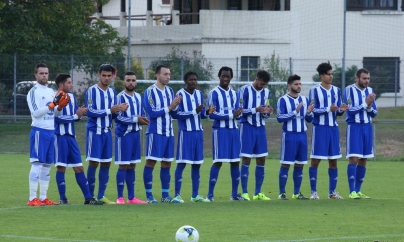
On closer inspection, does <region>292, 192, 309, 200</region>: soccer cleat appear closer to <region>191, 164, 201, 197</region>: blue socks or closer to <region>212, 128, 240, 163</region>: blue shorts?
<region>212, 128, 240, 163</region>: blue shorts

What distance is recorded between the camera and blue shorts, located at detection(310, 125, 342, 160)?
15555 mm

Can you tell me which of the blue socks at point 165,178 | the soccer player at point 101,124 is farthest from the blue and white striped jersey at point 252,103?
the soccer player at point 101,124

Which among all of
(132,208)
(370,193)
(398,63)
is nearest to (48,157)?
(132,208)

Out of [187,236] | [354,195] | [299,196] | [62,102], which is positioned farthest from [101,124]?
[187,236]

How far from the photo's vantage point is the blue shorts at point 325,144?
1555 cm

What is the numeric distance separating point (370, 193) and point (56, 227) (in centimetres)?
769

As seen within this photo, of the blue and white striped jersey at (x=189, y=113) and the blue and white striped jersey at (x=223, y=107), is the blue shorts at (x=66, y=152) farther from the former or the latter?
the blue and white striped jersey at (x=223, y=107)

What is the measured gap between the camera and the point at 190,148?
14.9 m

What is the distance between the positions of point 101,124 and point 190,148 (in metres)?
1.63

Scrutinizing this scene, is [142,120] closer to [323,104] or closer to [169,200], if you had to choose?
[169,200]

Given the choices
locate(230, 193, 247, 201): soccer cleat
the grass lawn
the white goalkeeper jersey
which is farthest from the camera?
locate(230, 193, 247, 201): soccer cleat

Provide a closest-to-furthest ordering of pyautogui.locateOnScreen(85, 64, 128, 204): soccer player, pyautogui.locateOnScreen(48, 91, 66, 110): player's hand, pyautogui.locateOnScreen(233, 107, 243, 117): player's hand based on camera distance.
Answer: pyautogui.locateOnScreen(48, 91, 66, 110): player's hand < pyautogui.locateOnScreen(85, 64, 128, 204): soccer player < pyautogui.locateOnScreen(233, 107, 243, 117): player's hand

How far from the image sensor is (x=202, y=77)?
1198 inches

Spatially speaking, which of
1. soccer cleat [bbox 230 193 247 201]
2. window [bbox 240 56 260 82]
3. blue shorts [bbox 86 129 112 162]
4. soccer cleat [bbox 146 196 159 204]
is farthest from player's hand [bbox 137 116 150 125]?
window [bbox 240 56 260 82]
